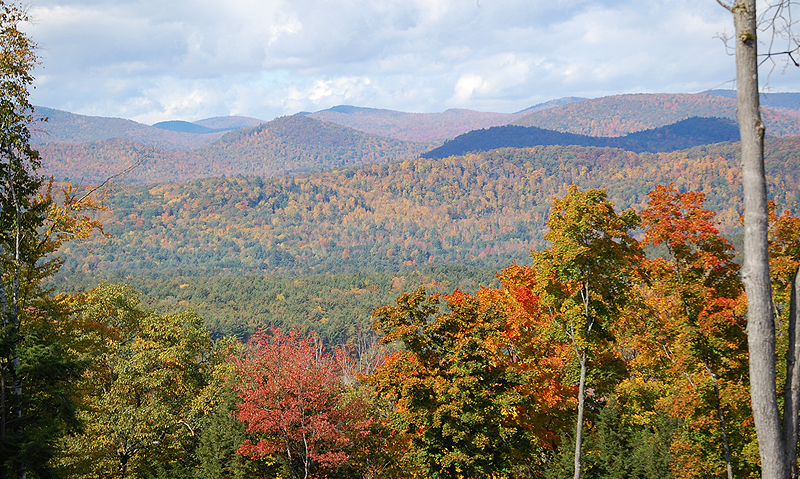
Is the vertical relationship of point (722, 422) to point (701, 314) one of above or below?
below

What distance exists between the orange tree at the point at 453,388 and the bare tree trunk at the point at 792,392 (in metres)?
11.1

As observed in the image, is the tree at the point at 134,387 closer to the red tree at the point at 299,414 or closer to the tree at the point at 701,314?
the red tree at the point at 299,414

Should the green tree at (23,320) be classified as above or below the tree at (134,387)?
above

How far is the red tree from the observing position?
53.3 feet

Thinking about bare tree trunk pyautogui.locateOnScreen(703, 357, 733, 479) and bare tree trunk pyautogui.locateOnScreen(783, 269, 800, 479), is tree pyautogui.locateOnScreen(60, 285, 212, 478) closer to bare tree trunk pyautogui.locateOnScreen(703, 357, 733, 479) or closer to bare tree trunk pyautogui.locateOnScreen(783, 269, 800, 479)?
bare tree trunk pyautogui.locateOnScreen(703, 357, 733, 479)

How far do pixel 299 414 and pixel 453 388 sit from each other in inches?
186

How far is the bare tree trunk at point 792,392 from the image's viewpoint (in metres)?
5.46

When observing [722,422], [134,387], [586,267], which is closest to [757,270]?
[586,267]

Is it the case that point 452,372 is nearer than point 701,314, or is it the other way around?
point 701,314

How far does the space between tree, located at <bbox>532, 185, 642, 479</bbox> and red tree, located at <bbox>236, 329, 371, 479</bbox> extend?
727 centimetres

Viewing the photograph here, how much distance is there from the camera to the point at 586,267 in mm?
17141

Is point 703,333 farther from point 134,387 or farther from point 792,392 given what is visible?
point 134,387

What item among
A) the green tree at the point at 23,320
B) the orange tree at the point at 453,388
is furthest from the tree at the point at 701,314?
the green tree at the point at 23,320

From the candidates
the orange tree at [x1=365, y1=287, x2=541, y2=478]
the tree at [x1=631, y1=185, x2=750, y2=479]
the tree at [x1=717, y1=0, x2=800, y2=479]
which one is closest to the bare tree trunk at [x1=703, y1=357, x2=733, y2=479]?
the tree at [x1=631, y1=185, x2=750, y2=479]
